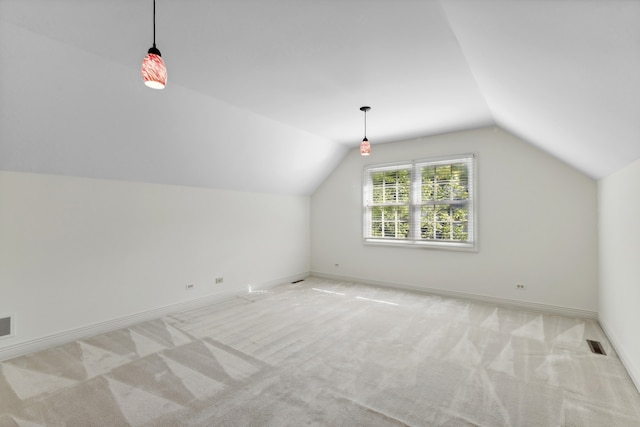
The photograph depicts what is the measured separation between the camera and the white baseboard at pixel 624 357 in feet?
7.72

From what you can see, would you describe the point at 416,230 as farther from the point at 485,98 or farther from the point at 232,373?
the point at 232,373

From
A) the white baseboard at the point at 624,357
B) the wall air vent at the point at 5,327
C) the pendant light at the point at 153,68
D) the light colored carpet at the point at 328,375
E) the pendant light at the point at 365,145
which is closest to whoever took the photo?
the pendant light at the point at 153,68

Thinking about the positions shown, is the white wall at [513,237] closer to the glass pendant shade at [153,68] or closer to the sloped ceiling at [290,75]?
the sloped ceiling at [290,75]

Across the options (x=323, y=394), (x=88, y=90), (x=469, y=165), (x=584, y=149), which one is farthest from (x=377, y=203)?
(x=88, y=90)

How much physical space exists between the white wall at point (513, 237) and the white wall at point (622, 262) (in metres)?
0.31

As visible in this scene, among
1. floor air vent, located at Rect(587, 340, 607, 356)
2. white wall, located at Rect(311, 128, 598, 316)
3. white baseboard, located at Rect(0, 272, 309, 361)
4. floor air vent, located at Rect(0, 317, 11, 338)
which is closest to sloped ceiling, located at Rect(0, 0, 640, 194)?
white wall, located at Rect(311, 128, 598, 316)

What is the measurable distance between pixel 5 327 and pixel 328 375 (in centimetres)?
308

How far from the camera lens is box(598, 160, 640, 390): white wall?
2434mm

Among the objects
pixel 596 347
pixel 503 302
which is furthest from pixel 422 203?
pixel 596 347

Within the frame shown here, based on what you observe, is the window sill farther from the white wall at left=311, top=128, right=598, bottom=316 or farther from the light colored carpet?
the light colored carpet

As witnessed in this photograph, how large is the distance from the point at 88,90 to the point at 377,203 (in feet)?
15.0

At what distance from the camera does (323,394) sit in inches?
88.7

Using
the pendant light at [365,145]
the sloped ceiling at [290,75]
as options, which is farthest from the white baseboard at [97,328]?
the pendant light at [365,145]

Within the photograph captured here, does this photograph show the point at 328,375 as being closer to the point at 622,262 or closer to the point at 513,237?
the point at 622,262
